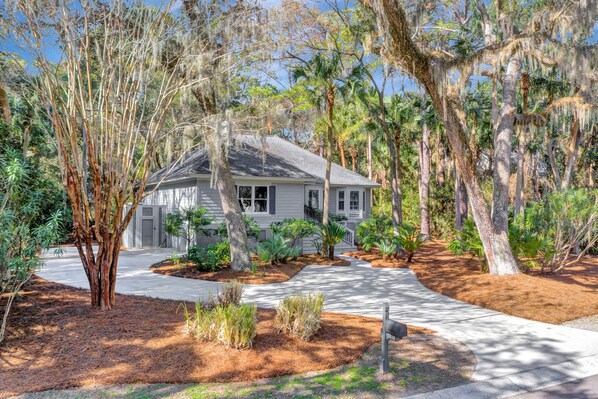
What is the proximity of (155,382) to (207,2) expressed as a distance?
789 cm

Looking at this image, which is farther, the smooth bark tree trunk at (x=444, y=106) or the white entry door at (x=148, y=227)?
the white entry door at (x=148, y=227)

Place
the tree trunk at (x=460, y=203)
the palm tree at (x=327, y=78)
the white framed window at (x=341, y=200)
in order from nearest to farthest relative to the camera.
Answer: the palm tree at (x=327, y=78) → the white framed window at (x=341, y=200) → the tree trunk at (x=460, y=203)

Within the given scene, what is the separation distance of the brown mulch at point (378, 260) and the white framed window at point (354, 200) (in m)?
4.93

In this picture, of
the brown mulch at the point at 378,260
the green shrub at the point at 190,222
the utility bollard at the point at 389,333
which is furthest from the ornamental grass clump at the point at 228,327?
the green shrub at the point at 190,222

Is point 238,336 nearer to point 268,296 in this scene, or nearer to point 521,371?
→ point 521,371

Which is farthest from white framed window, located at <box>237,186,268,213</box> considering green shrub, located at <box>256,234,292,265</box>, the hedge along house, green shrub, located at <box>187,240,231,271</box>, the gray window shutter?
green shrub, located at <box>187,240,231,271</box>

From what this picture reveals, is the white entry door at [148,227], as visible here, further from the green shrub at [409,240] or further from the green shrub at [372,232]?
the green shrub at [409,240]

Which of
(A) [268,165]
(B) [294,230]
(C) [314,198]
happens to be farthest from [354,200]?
(B) [294,230]

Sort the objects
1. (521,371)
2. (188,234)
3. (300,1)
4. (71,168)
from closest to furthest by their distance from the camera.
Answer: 1. (521,371)
2. (71,168)
3. (188,234)
4. (300,1)

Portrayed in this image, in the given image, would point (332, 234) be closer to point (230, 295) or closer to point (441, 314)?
point (441, 314)

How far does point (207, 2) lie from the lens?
28.7 feet

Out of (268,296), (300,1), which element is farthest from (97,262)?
(300,1)

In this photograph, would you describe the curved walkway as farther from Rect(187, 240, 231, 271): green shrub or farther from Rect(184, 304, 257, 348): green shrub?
Rect(184, 304, 257, 348): green shrub

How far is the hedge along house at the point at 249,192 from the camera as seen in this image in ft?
49.6
